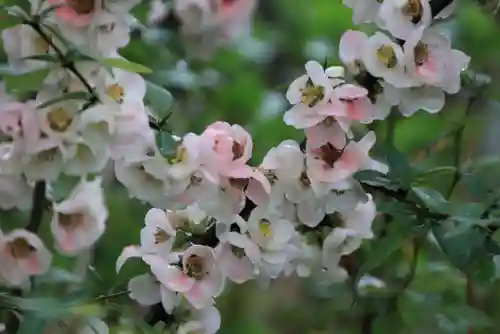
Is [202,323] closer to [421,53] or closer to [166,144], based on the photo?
[166,144]

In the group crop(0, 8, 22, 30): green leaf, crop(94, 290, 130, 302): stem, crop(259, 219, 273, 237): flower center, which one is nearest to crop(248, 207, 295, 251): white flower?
crop(259, 219, 273, 237): flower center

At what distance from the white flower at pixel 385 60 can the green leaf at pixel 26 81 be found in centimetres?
21

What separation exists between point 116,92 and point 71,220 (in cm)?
11

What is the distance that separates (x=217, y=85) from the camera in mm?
906

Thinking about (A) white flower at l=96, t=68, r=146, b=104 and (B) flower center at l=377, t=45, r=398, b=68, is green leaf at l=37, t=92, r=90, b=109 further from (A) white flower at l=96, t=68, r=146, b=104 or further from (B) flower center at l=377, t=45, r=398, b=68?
(B) flower center at l=377, t=45, r=398, b=68

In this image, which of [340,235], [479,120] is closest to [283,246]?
[340,235]

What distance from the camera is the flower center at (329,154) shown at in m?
0.55

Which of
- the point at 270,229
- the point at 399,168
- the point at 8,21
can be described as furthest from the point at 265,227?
the point at 8,21

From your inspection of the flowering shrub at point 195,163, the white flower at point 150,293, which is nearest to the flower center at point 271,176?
the flowering shrub at point 195,163

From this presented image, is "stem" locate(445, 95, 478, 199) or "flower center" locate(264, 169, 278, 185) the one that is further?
"stem" locate(445, 95, 478, 199)

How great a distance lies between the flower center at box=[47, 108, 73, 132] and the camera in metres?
0.51

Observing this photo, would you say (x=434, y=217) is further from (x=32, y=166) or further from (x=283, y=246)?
(x=32, y=166)

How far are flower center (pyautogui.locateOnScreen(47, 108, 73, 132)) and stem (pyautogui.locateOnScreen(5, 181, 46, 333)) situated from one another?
9 centimetres

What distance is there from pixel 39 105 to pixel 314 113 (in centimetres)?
18
